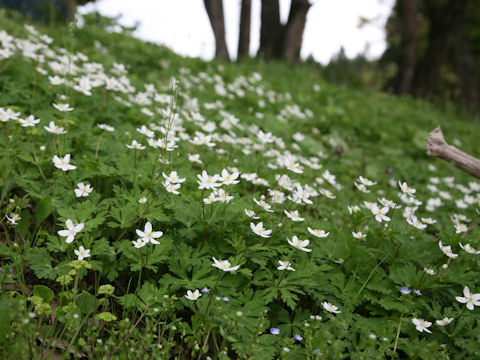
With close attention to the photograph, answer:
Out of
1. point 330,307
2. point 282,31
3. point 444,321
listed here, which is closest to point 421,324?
point 444,321

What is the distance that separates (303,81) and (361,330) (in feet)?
22.9

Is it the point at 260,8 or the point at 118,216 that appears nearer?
the point at 118,216

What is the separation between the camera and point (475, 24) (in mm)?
19422

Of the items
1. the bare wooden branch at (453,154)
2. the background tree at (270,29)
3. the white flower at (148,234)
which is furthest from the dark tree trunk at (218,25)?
the white flower at (148,234)

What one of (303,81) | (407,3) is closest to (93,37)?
(303,81)

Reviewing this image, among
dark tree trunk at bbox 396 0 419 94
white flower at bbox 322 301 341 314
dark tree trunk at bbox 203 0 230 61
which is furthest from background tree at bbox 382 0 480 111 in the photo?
white flower at bbox 322 301 341 314

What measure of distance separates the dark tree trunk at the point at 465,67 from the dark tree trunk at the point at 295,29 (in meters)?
6.60

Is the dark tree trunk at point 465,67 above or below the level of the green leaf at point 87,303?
above

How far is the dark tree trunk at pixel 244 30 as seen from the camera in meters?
9.76

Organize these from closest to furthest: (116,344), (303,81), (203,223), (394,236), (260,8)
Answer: (116,344) → (203,223) → (394,236) → (303,81) → (260,8)

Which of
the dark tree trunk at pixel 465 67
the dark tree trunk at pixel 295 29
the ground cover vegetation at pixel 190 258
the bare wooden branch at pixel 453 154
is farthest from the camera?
the dark tree trunk at pixel 465 67

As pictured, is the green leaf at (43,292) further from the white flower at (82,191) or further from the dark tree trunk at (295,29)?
the dark tree trunk at (295,29)

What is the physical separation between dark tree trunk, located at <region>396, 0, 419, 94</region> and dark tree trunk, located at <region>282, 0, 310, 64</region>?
4.68 meters

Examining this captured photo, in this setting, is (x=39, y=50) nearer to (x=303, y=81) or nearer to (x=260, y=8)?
(x=303, y=81)
